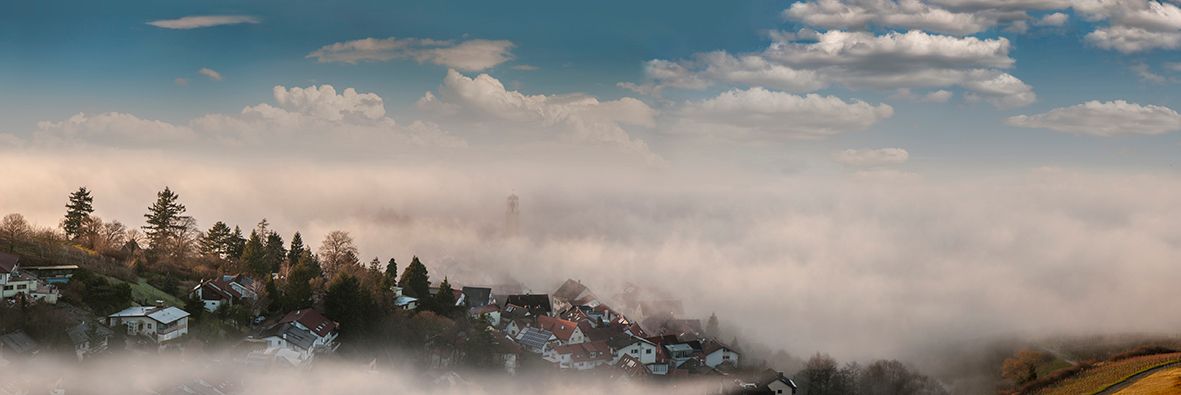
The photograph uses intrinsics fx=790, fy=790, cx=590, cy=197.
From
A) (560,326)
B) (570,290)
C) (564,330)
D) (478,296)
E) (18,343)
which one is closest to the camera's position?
(18,343)

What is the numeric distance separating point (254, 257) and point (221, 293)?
25.4ft

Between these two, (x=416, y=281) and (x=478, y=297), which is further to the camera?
(x=478, y=297)

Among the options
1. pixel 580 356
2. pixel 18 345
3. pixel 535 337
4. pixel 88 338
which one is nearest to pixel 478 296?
pixel 535 337

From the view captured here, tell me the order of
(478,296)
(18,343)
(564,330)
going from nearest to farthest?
(18,343), (564,330), (478,296)

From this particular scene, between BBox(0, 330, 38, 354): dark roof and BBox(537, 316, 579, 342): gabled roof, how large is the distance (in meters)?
38.6

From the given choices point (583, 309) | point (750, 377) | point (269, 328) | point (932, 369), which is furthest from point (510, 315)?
point (932, 369)

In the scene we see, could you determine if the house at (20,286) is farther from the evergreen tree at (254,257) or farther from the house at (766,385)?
the house at (766,385)

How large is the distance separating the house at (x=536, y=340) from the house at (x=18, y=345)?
34423 mm

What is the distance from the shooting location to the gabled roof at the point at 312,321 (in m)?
48.0

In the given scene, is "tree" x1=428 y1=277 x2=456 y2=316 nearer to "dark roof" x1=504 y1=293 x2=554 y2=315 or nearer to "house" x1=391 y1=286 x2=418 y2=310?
"house" x1=391 y1=286 x2=418 y2=310

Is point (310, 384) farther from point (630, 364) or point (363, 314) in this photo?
point (630, 364)

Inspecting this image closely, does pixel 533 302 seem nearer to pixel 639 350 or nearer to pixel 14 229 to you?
pixel 639 350

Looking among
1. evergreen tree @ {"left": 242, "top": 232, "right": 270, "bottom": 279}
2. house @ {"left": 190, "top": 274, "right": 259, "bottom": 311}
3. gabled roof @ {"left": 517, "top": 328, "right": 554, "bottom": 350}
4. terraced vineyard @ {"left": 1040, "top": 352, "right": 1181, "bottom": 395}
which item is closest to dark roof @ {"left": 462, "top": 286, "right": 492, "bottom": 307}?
gabled roof @ {"left": 517, "top": 328, "right": 554, "bottom": 350}

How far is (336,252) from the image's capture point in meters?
67.0
